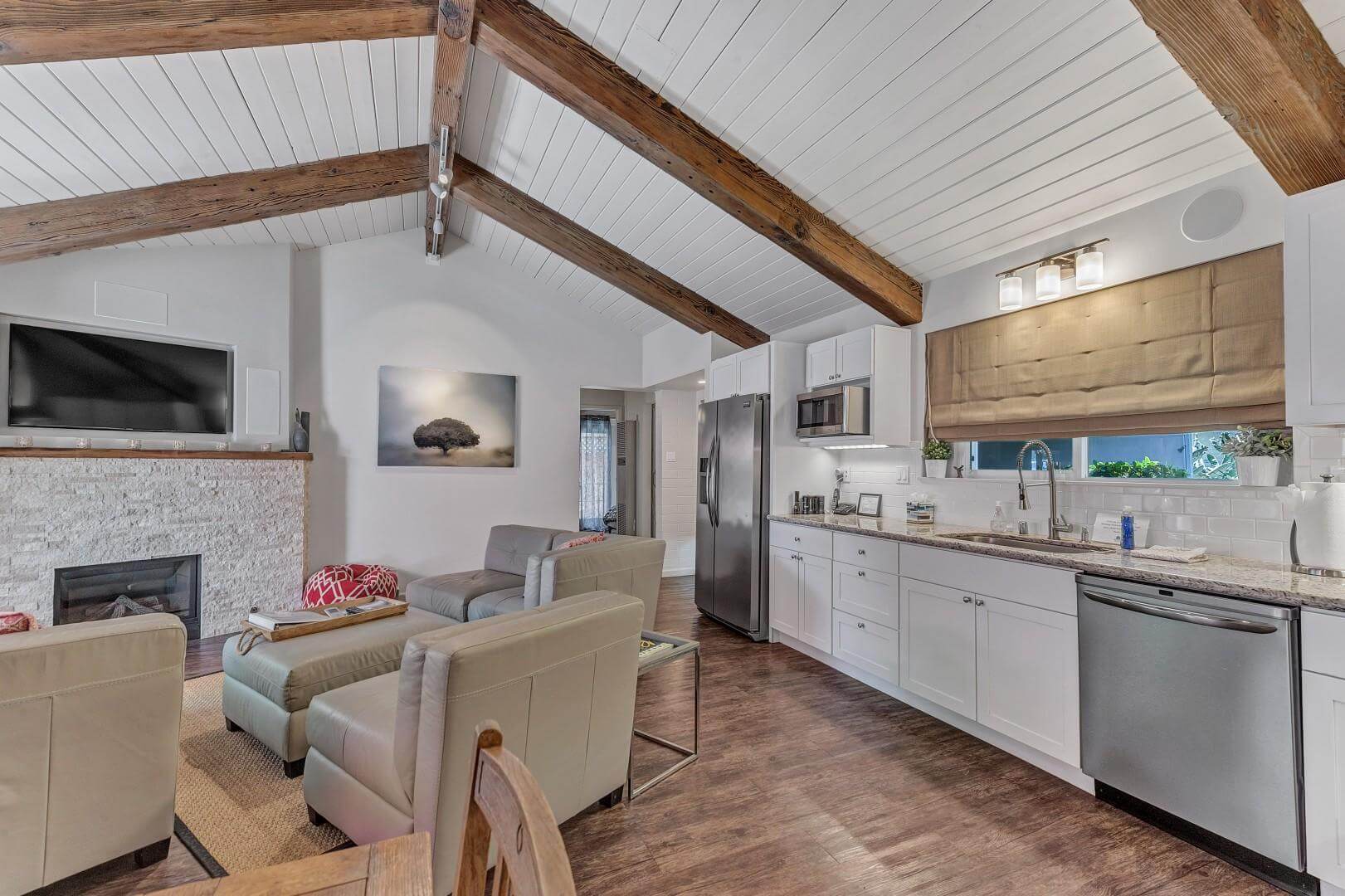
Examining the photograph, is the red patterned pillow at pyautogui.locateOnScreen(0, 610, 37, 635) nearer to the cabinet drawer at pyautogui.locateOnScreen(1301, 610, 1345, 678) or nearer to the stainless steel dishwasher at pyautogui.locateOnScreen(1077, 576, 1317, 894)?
the stainless steel dishwasher at pyautogui.locateOnScreen(1077, 576, 1317, 894)

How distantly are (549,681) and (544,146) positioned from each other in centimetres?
342

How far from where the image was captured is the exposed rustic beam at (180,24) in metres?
2.14

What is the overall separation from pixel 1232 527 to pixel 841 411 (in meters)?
1.95

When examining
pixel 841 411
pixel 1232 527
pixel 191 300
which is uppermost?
pixel 191 300

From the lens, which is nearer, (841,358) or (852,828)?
(852,828)

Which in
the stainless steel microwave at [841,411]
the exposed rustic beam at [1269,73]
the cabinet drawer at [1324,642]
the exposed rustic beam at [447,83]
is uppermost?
the exposed rustic beam at [447,83]

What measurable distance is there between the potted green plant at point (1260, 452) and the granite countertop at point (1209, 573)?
0.33 metres

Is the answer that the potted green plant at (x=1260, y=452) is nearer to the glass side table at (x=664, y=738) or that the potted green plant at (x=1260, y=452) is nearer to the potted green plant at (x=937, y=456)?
the potted green plant at (x=937, y=456)

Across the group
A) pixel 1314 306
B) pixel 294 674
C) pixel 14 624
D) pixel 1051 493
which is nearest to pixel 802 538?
pixel 1051 493

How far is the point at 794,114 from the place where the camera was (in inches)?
112

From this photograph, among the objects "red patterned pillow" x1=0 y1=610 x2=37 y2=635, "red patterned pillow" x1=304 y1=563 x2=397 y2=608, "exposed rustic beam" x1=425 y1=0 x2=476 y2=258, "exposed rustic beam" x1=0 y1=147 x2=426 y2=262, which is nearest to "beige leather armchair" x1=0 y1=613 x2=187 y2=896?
"red patterned pillow" x1=0 y1=610 x2=37 y2=635

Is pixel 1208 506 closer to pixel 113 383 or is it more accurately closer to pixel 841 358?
pixel 841 358

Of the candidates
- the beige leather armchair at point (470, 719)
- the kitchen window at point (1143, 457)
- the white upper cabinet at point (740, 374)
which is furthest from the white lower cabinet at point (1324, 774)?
the white upper cabinet at point (740, 374)

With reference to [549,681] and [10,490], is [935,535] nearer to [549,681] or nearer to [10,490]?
[549,681]
